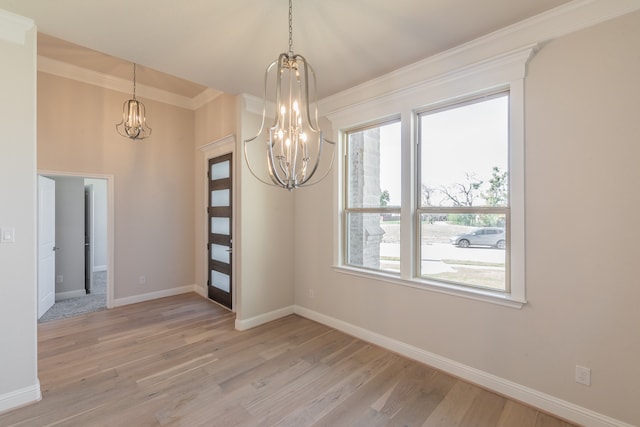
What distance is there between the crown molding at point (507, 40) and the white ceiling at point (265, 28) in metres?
0.07

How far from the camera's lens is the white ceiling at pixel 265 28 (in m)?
2.03

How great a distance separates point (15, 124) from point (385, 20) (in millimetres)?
2902

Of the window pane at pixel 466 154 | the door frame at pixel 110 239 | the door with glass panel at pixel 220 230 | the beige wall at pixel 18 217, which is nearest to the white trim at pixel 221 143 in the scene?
the door with glass panel at pixel 220 230

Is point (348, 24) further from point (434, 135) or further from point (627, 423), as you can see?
point (627, 423)

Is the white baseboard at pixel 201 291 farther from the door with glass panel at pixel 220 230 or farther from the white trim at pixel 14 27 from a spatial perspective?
the white trim at pixel 14 27

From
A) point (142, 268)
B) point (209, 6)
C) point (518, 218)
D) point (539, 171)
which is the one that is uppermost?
point (209, 6)

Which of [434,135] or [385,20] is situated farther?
[434,135]

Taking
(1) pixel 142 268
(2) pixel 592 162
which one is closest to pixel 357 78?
(2) pixel 592 162

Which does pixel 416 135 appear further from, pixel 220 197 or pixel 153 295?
pixel 153 295

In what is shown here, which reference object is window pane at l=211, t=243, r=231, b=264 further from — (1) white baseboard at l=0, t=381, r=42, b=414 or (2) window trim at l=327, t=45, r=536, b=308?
(1) white baseboard at l=0, t=381, r=42, b=414

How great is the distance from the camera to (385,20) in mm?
2184

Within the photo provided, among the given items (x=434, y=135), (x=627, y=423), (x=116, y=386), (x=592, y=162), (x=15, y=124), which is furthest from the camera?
(x=434, y=135)

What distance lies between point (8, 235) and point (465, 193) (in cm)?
370

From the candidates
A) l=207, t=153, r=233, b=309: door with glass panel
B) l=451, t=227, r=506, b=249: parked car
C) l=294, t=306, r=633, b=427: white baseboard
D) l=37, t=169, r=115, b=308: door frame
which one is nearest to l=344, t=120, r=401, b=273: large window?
l=451, t=227, r=506, b=249: parked car
